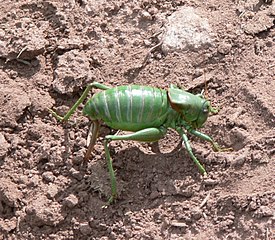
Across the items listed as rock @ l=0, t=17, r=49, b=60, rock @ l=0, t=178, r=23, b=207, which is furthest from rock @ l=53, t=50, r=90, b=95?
rock @ l=0, t=178, r=23, b=207

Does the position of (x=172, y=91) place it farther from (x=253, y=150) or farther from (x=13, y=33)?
(x=13, y=33)

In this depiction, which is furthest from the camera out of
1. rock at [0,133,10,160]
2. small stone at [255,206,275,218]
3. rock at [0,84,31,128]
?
rock at [0,84,31,128]

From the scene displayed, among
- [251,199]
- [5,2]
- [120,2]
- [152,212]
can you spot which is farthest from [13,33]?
[251,199]

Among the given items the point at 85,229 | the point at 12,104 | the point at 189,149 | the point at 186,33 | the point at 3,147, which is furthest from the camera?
the point at 186,33

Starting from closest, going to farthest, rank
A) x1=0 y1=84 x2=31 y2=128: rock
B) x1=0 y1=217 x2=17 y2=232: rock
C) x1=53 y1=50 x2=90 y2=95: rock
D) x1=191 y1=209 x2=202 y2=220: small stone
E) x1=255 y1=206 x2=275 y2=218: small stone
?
1. x1=255 y1=206 x2=275 y2=218: small stone
2. x1=191 y1=209 x2=202 y2=220: small stone
3. x1=0 y1=217 x2=17 y2=232: rock
4. x1=0 y1=84 x2=31 y2=128: rock
5. x1=53 y1=50 x2=90 y2=95: rock

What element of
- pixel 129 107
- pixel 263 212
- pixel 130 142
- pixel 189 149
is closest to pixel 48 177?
pixel 130 142

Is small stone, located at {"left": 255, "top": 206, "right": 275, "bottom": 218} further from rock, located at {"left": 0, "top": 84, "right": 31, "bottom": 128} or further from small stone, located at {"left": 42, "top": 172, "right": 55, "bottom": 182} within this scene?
rock, located at {"left": 0, "top": 84, "right": 31, "bottom": 128}

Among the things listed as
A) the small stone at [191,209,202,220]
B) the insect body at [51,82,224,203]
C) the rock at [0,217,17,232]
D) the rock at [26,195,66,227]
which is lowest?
the rock at [0,217,17,232]

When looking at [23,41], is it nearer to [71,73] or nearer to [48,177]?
[71,73]
